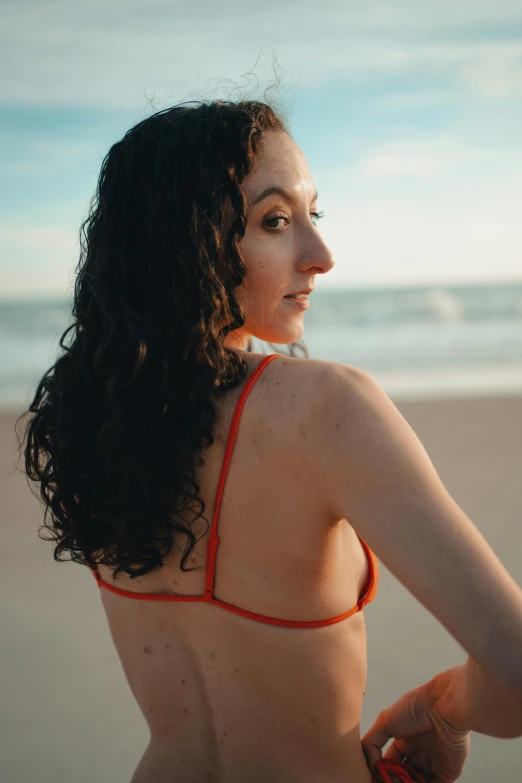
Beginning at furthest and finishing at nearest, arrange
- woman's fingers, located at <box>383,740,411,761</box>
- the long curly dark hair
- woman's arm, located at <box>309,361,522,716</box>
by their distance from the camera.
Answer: woman's fingers, located at <box>383,740,411,761</box> < the long curly dark hair < woman's arm, located at <box>309,361,522,716</box>

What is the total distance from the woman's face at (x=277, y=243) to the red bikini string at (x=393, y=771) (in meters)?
0.85

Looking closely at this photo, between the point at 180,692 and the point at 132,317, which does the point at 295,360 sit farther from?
the point at 180,692

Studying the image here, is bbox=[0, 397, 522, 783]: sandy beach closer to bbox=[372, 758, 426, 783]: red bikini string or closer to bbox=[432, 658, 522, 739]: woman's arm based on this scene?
bbox=[372, 758, 426, 783]: red bikini string

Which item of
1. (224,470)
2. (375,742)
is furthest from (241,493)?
(375,742)

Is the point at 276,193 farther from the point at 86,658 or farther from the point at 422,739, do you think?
the point at 86,658

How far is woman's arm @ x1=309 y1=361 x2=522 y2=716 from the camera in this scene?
3.23 ft

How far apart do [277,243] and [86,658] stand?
290cm

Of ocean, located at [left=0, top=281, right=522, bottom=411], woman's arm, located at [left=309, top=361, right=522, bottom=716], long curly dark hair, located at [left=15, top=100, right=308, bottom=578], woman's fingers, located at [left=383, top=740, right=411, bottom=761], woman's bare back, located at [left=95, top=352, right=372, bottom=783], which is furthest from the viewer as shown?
ocean, located at [left=0, top=281, right=522, bottom=411]

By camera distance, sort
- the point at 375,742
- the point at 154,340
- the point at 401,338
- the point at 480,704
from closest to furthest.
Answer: the point at 480,704
the point at 154,340
the point at 375,742
the point at 401,338

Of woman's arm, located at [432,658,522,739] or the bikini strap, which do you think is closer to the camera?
woman's arm, located at [432,658,522,739]

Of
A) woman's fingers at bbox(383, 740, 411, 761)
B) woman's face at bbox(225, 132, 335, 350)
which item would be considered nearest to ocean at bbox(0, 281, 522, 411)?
woman's face at bbox(225, 132, 335, 350)

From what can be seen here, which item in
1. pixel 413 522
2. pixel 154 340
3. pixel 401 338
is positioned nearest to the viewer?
pixel 413 522

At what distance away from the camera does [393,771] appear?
1.39 m

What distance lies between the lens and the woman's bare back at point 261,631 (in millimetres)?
1121
